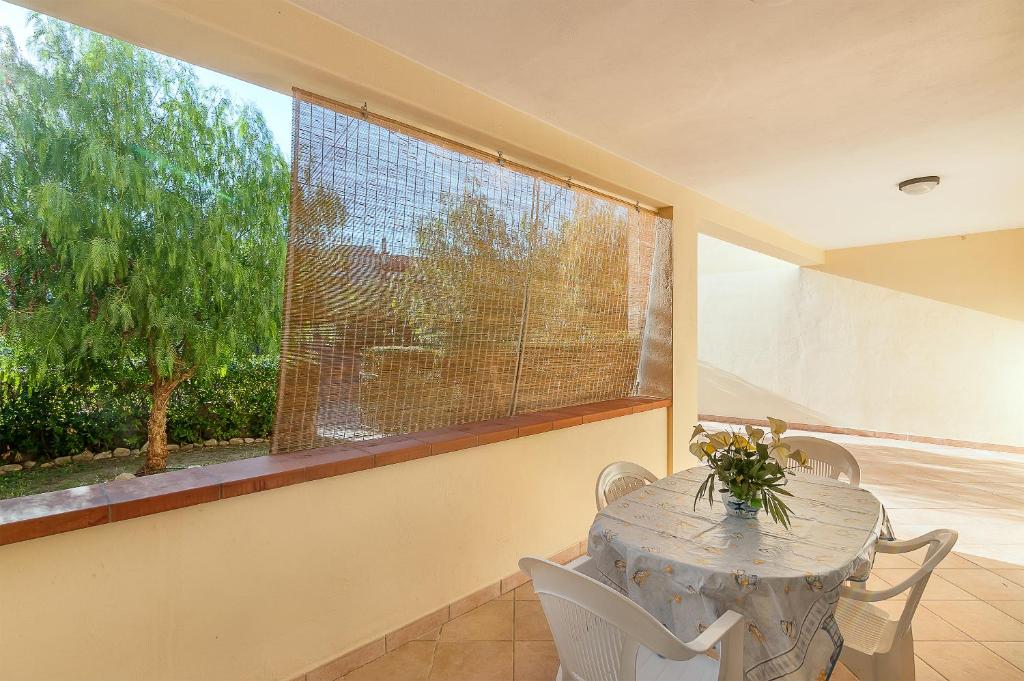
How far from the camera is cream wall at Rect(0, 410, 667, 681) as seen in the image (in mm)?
1334

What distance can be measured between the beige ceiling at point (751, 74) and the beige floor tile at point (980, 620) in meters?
2.50

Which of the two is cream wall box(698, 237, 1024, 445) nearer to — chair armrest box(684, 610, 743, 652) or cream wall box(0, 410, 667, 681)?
cream wall box(0, 410, 667, 681)

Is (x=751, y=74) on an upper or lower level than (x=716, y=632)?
upper

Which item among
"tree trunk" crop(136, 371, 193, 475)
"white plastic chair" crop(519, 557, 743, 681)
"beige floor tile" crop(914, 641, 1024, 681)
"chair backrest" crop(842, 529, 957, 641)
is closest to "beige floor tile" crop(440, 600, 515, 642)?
"white plastic chair" crop(519, 557, 743, 681)

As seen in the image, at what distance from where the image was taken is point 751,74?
2.20 meters

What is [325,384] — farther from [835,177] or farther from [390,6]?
[835,177]

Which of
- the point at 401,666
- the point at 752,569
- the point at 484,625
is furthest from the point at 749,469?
the point at 401,666

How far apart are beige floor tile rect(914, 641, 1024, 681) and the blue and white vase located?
1.16 m

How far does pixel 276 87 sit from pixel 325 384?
3.84ft

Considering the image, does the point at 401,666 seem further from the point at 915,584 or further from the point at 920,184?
the point at 920,184

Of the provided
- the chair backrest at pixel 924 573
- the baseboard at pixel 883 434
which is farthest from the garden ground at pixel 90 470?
the baseboard at pixel 883 434

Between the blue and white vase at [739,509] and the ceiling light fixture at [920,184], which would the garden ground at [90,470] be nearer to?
the blue and white vase at [739,509]

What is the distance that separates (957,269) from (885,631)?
6703 mm

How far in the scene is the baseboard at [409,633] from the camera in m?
1.88
